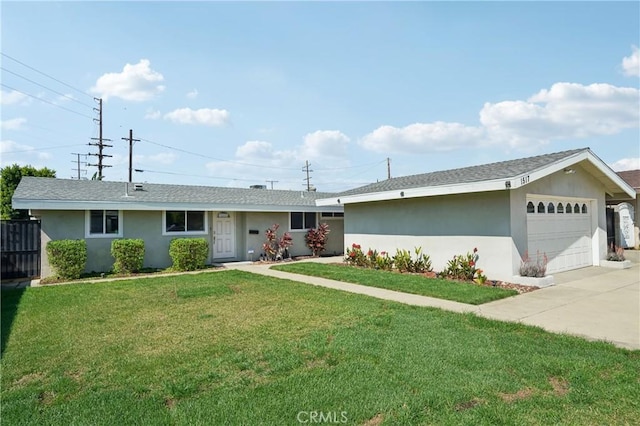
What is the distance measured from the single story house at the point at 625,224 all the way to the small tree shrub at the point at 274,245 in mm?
14750

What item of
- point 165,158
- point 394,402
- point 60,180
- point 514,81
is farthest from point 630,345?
point 165,158

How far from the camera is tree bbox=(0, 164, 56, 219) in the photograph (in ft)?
59.7

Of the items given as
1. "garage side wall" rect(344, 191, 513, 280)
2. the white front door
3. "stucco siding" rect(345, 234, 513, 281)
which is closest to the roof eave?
the white front door

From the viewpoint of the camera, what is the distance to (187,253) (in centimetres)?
1301

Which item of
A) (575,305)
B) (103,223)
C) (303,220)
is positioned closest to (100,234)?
(103,223)

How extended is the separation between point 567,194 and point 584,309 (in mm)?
6209

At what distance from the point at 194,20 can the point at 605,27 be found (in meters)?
11.7

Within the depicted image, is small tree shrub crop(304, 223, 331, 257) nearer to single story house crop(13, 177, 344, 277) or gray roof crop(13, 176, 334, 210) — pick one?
single story house crop(13, 177, 344, 277)

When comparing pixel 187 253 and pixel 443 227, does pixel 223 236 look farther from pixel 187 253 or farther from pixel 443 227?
pixel 443 227

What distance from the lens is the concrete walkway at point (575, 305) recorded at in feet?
17.7

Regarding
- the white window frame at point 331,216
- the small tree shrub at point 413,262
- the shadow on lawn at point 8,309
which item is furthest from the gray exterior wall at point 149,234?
the small tree shrub at point 413,262

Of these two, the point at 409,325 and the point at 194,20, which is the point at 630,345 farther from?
the point at 194,20

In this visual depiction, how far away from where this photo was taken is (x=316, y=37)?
38.2 ft

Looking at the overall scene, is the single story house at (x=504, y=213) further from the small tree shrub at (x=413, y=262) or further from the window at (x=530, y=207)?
the small tree shrub at (x=413, y=262)
